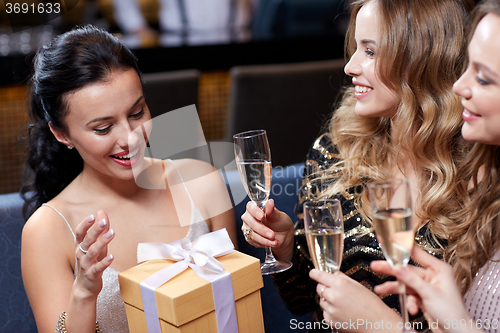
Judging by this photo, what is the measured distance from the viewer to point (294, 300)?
5.16 feet

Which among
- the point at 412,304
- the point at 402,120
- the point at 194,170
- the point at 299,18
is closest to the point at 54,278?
the point at 194,170

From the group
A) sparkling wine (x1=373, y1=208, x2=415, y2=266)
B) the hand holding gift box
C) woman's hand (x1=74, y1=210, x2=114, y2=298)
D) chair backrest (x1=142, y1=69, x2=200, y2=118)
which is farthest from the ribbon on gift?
chair backrest (x1=142, y1=69, x2=200, y2=118)

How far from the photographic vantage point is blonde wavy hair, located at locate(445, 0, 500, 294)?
1.21 m

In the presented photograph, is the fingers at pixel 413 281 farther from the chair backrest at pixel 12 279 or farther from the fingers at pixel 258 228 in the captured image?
the chair backrest at pixel 12 279

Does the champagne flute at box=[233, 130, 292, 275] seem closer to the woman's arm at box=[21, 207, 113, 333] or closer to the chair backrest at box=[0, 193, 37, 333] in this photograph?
the woman's arm at box=[21, 207, 113, 333]

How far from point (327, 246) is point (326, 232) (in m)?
0.03

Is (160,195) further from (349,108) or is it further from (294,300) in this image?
(349,108)

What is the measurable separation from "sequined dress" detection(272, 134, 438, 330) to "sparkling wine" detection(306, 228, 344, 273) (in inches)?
18.0

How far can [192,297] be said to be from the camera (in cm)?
95

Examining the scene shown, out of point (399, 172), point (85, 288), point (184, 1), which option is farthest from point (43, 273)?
point (184, 1)

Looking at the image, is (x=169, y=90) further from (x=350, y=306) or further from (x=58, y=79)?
(x=350, y=306)

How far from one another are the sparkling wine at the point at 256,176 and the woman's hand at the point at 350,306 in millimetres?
307

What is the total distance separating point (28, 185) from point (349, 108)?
44.8 inches

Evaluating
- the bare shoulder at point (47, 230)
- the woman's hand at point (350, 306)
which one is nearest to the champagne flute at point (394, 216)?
the woman's hand at point (350, 306)
